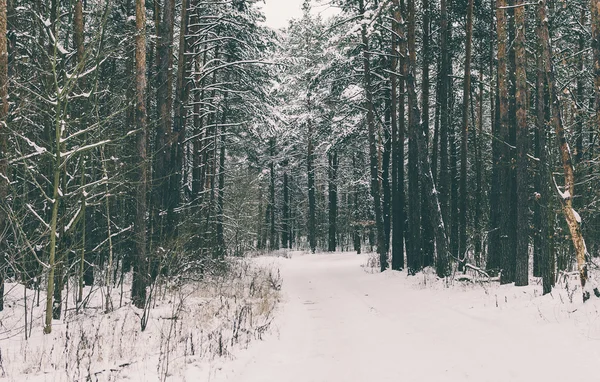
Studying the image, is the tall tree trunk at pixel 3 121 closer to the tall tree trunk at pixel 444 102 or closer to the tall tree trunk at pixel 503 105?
the tall tree trunk at pixel 503 105

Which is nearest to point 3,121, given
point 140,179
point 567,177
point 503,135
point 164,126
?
point 140,179

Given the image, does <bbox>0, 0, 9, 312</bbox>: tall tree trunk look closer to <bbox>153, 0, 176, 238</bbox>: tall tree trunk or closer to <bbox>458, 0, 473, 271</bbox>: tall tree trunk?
<bbox>153, 0, 176, 238</bbox>: tall tree trunk

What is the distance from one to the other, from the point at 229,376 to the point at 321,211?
137 feet

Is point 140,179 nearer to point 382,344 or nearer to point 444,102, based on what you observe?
point 382,344

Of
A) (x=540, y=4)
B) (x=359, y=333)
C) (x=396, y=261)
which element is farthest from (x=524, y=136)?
(x=396, y=261)

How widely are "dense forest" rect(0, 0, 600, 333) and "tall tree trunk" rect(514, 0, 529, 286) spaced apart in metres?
0.04

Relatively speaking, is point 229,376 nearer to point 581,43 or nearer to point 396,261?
point 396,261

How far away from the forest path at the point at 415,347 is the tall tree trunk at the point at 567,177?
1.25 m

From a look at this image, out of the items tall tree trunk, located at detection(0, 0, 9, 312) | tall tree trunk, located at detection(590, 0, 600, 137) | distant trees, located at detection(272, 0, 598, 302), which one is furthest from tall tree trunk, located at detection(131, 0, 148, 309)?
tall tree trunk, located at detection(590, 0, 600, 137)

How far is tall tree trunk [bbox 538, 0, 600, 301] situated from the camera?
304 inches

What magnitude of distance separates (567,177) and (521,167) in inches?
80.5

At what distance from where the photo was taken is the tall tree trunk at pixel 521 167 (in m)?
10.3

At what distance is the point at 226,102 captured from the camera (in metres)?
20.1

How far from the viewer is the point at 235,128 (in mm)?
24000
